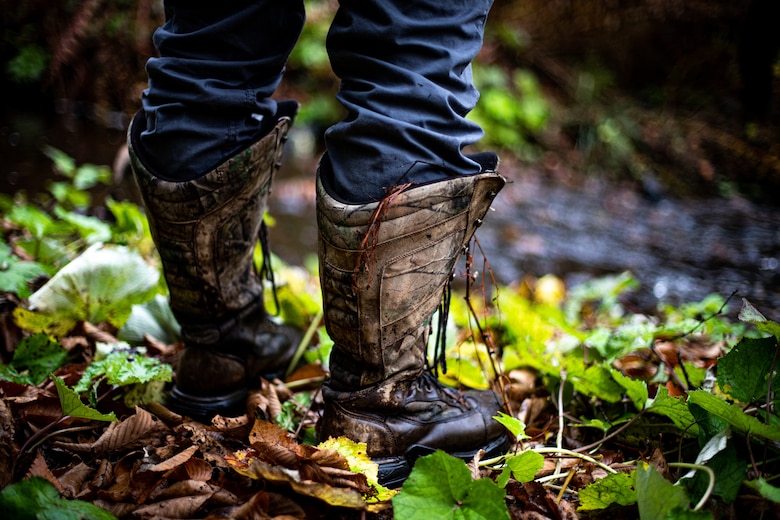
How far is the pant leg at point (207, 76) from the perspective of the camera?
1.16 meters

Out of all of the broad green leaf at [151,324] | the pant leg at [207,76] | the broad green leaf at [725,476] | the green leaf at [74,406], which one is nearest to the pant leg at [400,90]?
the pant leg at [207,76]

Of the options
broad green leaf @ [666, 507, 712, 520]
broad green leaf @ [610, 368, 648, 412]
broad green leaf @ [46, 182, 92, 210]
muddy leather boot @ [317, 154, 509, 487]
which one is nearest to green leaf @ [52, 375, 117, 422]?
muddy leather boot @ [317, 154, 509, 487]

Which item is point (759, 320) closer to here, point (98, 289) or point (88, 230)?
point (98, 289)

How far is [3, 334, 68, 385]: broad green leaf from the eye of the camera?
1346 mm

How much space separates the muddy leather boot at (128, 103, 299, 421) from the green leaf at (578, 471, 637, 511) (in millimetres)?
852

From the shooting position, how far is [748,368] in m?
1.05

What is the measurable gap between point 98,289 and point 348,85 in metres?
1.03

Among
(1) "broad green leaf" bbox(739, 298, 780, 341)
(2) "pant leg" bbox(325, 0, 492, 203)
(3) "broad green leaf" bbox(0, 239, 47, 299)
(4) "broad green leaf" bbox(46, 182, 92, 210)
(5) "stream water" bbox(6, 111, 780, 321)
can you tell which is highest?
(2) "pant leg" bbox(325, 0, 492, 203)

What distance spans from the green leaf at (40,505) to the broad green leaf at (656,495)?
0.86 metres

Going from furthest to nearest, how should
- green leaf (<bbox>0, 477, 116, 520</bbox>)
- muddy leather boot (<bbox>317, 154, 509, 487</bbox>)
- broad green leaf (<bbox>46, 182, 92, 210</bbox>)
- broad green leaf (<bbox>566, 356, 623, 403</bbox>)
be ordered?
broad green leaf (<bbox>46, 182, 92, 210</bbox>), broad green leaf (<bbox>566, 356, 623, 403</bbox>), muddy leather boot (<bbox>317, 154, 509, 487</bbox>), green leaf (<bbox>0, 477, 116, 520</bbox>)

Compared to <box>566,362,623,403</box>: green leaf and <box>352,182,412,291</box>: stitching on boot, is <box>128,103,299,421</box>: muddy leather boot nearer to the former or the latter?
<box>352,182,412,291</box>: stitching on boot

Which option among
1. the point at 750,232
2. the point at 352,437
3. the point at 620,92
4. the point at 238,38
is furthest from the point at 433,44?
the point at 620,92

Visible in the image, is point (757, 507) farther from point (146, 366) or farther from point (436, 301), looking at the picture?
point (146, 366)

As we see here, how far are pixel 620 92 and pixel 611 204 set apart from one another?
8.51 feet
